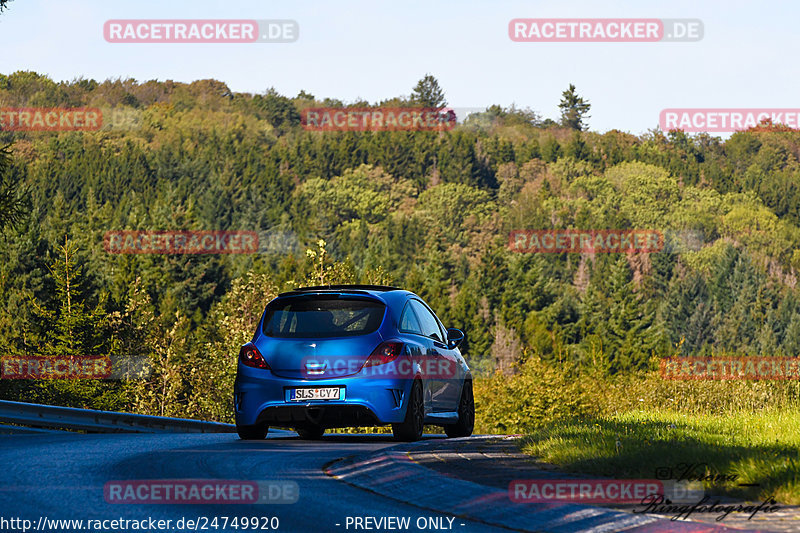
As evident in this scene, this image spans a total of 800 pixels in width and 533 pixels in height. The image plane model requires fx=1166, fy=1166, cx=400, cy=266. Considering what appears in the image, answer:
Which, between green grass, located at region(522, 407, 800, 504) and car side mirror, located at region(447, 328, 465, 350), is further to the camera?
car side mirror, located at region(447, 328, 465, 350)

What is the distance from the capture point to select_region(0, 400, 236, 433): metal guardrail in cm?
1445

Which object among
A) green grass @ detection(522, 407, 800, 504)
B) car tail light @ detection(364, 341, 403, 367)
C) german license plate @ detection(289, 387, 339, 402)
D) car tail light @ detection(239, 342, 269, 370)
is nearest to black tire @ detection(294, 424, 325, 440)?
car tail light @ detection(239, 342, 269, 370)

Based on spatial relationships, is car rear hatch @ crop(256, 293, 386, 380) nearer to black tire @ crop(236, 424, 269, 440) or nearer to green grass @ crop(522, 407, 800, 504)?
black tire @ crop(236, 424, 269, 440)

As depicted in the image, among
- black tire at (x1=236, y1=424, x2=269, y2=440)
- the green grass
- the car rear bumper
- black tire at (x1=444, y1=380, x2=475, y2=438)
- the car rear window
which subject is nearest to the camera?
the green grass

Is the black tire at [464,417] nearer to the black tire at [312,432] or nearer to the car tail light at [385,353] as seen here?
the black tire at [312,432]

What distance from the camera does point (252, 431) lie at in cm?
1317

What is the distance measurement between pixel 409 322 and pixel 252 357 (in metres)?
1.90

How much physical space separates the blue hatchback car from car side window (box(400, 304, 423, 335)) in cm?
1

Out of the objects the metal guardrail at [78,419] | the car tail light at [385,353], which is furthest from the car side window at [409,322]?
the metal guardrail at [78,419]

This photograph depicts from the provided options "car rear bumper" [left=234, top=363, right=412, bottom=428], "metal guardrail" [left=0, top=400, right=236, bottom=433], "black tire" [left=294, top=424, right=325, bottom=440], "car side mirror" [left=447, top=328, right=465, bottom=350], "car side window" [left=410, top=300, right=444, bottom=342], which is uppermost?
"car side window" [left=410, top=300, right=444, bottom=342]

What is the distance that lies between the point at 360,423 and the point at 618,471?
4625 millimetres

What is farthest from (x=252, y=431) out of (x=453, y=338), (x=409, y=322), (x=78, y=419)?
(x=453, y=338)

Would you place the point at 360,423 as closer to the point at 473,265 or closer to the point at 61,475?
the point at 61,475

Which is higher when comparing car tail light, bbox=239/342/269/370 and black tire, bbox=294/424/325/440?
car tail light, bbox=239/342/269/370
